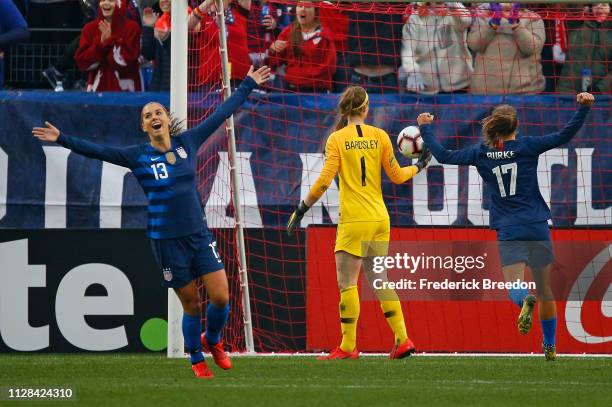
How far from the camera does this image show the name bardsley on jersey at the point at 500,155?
10.6 metres

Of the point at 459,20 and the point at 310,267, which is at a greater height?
the point at 459,20

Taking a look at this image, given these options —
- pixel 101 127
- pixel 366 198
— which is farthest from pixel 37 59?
pixel 366 198

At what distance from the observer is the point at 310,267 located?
12750mm

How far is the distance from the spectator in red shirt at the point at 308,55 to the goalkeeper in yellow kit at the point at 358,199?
298 centimetres

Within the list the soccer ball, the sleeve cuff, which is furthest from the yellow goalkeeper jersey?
the sleeve cuff

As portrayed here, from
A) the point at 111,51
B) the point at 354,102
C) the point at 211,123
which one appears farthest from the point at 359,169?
the point at 111,51

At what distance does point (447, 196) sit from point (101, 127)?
3670mm

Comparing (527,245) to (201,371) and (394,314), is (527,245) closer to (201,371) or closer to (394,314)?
(394,314)

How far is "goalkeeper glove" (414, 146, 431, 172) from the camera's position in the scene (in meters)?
11.0

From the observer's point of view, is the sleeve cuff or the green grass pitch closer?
the green grass pitch

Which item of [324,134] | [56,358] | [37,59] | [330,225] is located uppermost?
[37,59]

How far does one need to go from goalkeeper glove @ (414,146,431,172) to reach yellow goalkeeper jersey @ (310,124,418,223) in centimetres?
20

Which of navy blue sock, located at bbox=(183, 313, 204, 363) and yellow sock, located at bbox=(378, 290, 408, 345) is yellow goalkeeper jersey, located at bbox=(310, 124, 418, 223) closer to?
yellow sock, located at bbox=(378, 290, 408, 345)

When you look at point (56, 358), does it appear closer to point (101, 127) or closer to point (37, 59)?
point (101, 127)
